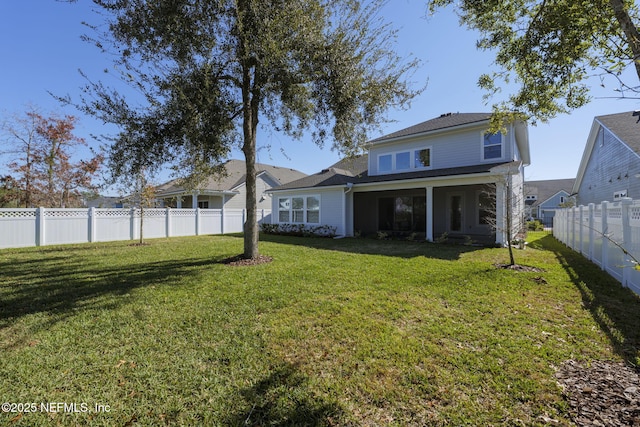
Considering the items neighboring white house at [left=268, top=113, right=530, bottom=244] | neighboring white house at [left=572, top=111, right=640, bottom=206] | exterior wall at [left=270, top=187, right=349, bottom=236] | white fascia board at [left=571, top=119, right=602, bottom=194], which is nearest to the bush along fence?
neighboring white house at [left=572, top=111, right=640, bottom=206]

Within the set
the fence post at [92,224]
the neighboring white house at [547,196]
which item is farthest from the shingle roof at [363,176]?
the neighboring white house at [547,196]

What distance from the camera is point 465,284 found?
596 centimetres

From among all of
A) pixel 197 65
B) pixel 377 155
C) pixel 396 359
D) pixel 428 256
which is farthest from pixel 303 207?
pixel 396 359

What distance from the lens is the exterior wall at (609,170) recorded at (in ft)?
36.4

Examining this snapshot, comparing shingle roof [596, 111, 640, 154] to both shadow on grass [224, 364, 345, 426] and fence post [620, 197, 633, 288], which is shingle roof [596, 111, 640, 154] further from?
shadow on grass [224, 364, 345, 426]

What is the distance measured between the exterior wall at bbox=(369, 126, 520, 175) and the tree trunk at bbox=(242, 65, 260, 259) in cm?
929

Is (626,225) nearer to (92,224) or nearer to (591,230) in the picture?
(591,230)

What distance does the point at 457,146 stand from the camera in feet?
43.1

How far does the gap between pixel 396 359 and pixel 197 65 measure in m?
7.34

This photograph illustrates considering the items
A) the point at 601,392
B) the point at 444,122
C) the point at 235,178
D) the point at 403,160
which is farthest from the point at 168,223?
the point at 601,392

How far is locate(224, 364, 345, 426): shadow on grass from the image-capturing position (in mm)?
2258

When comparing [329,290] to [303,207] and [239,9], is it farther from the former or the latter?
[303,207]

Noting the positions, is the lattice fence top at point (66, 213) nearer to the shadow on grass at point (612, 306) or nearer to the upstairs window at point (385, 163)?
the upstairs window at point (385, 163)

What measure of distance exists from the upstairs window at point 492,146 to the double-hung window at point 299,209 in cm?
853
